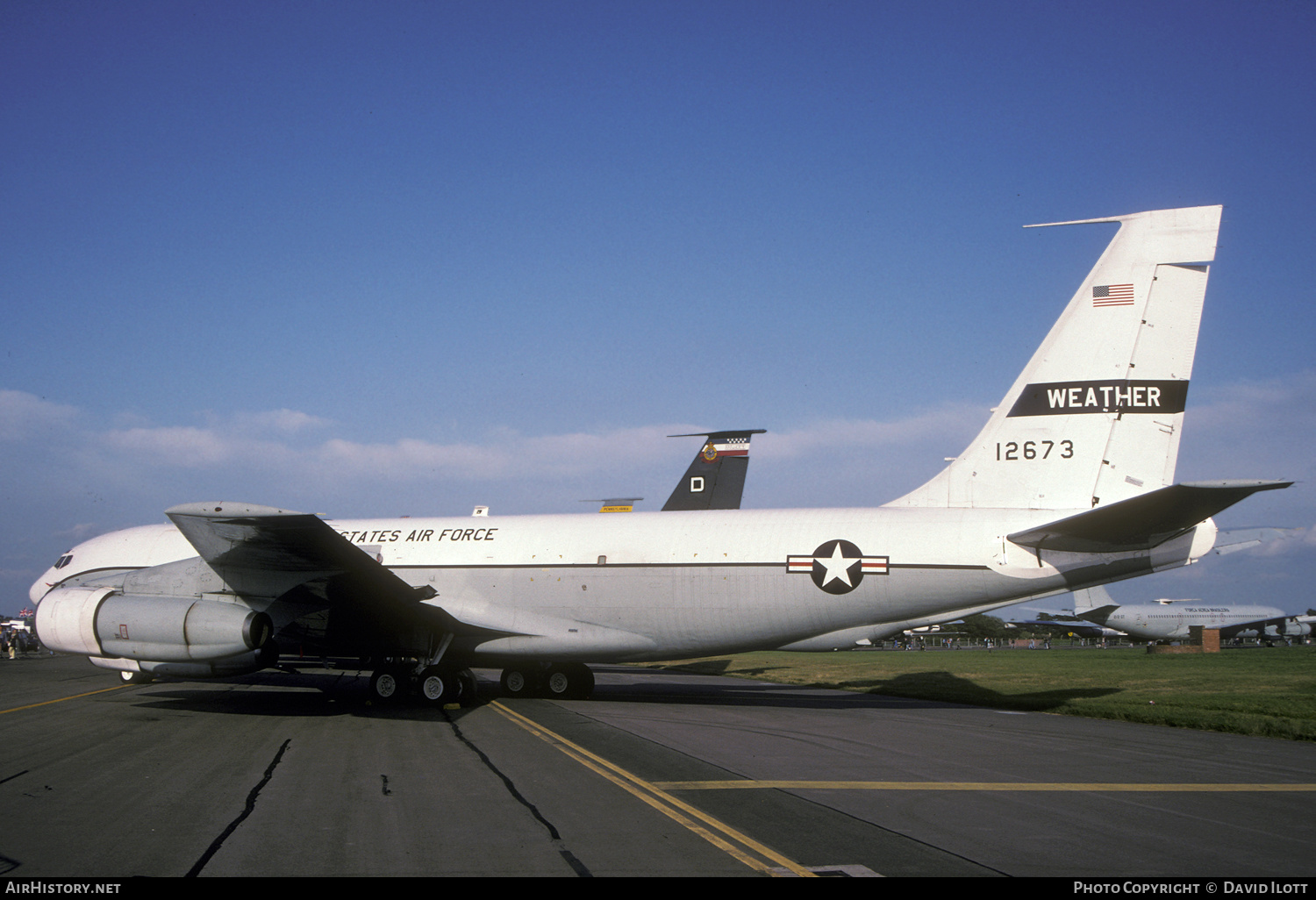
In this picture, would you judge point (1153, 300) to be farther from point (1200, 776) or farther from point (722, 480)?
point (722, 480)

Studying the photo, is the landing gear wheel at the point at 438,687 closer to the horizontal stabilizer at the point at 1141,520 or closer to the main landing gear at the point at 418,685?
the main landing gear at the point at 418,685

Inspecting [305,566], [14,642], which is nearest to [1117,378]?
[305,566]

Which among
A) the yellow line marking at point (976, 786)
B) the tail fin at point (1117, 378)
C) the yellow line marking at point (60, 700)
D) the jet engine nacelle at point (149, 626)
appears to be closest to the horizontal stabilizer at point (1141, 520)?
the tail fin at point (1117, 378)

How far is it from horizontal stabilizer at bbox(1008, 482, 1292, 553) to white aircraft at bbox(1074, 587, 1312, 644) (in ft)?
160

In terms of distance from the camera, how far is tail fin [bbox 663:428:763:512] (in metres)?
27.8

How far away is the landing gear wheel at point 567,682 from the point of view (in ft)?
63.0

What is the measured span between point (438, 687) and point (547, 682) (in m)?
3.16

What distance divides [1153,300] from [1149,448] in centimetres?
235

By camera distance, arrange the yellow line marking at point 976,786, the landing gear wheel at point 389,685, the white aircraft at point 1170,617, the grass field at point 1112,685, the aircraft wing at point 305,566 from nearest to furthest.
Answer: the yellow line marking at point 976,786 → the aircraft wing at point 305,566 → the grass field at point 1112,685 → the landing gear wheel at point 389,685 → the white aircraft at point 1170,617

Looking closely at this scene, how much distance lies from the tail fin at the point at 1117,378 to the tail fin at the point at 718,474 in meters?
12.8

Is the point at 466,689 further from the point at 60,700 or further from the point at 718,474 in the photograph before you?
the point at 718,474

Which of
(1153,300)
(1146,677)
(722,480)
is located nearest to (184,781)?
(1153,300)

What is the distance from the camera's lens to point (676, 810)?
25.8 feet

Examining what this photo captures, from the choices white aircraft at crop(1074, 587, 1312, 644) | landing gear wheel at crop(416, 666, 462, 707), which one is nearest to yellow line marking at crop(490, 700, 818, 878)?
landing gear wheel at crop(416, 666, 462, 707)
